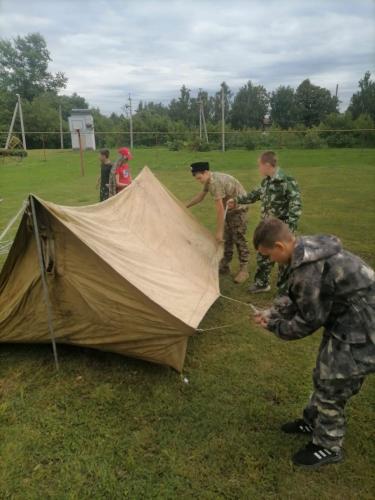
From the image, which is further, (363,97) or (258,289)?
(363,97)

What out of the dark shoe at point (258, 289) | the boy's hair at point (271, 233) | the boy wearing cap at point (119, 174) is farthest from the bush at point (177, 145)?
the boy's hair at point (271, 233)

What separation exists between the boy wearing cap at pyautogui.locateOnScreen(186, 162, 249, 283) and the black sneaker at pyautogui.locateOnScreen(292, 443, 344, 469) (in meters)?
2.83

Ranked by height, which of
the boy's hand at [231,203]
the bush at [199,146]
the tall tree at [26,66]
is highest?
the tall tree at [26,66]

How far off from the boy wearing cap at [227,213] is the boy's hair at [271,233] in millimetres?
2584

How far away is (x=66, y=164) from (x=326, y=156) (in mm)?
14411

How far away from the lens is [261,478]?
2438 millimetres

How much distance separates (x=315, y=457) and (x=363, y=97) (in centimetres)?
5139

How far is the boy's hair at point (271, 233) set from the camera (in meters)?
2.15

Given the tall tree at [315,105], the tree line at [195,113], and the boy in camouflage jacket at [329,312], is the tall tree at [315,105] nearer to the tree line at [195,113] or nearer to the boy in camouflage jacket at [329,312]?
the tree line at [195,113]

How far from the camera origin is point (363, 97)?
4566cm

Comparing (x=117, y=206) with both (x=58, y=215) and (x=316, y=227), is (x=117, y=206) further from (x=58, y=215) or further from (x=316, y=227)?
(x=316, y=227)

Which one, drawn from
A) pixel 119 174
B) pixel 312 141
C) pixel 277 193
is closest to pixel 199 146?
pixel 312 141

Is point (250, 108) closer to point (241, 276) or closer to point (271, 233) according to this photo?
point (241, 276)

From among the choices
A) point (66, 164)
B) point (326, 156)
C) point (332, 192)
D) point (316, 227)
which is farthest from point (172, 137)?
point (316, 227)
